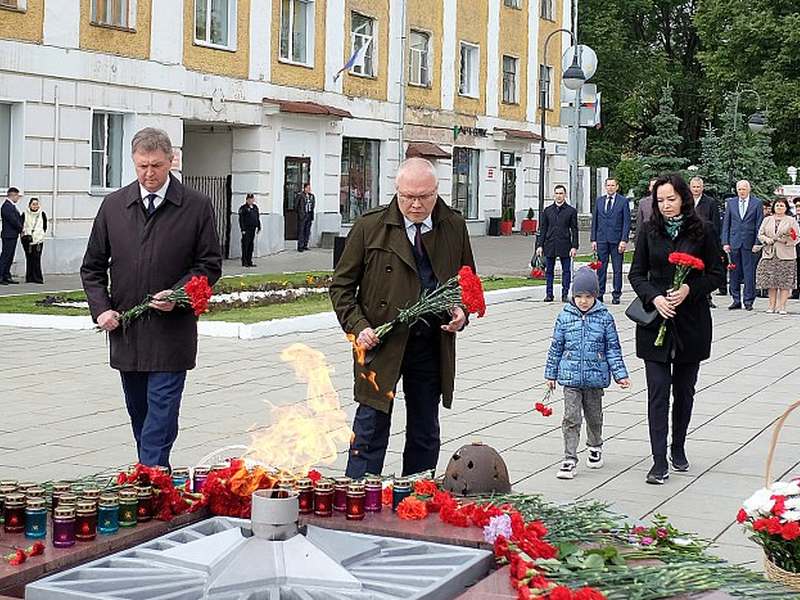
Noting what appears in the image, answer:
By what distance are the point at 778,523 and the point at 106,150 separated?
2321 cm

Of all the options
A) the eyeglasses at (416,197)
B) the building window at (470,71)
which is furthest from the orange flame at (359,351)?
the building window at (470,71)

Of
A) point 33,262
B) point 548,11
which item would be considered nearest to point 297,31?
point 33,262

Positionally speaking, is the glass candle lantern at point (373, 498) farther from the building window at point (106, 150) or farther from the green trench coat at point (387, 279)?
the building window at point (106, 150)

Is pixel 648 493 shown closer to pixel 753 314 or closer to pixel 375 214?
pixel 375 214

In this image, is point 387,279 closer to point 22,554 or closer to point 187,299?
point 187,299

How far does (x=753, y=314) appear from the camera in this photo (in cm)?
2003

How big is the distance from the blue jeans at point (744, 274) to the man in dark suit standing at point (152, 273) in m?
15.0

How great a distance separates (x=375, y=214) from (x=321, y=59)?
1094 inches

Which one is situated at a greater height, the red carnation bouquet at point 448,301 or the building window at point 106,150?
the building window at point 106,150

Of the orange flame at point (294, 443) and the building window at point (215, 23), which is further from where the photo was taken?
the building window at point (215, 23)

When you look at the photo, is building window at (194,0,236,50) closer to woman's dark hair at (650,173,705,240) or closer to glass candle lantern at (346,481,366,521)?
woman's dark hair at (650,173,705,240)

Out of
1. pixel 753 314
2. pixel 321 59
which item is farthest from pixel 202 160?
pixel 753 314

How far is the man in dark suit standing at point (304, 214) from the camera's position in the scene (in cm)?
3272

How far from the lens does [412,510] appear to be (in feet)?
16.9
